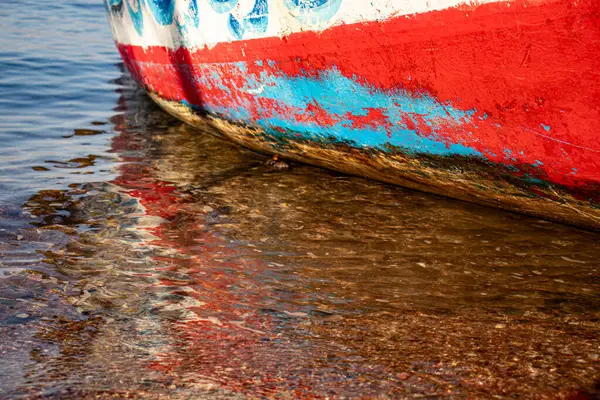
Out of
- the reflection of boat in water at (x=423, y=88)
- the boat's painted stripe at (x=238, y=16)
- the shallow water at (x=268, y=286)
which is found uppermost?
the boat's painted stripe at (x=238, y=16)

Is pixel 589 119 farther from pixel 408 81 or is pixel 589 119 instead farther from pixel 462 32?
pixel 408 81

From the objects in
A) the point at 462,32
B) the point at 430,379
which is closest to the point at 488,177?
the point at 462,32

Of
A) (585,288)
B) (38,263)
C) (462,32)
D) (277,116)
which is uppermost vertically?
(462,32)

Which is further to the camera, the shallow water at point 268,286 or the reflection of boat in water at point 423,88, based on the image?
the reflection of boat in water at point 423,88

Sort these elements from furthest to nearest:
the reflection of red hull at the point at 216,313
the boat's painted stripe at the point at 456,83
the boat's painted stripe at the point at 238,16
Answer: the boat's painted stripe at the point at 238,16 → the boat's painted stripe at the point at 456,83 → the reflection of red hull at the point at 216,313

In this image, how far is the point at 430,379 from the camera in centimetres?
217

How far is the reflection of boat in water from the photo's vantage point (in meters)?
2.76

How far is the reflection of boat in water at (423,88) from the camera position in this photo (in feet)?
9.04

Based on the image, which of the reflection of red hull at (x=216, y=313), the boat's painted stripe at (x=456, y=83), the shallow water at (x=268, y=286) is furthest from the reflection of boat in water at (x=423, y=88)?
the reflection of red hull at (x=216, y=313)

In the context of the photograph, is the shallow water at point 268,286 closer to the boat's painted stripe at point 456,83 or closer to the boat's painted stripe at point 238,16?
the boat's painted stripe at point 456,83

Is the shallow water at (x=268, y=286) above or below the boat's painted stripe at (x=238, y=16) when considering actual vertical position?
below

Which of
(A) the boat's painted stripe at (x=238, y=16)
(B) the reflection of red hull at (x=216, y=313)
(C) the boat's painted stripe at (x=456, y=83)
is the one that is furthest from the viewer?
(A) the boat's painted stripe at (x=238, y=16)

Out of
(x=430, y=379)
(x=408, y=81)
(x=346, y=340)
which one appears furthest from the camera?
(x=408, y=81)

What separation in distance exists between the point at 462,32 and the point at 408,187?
1.35 metres
